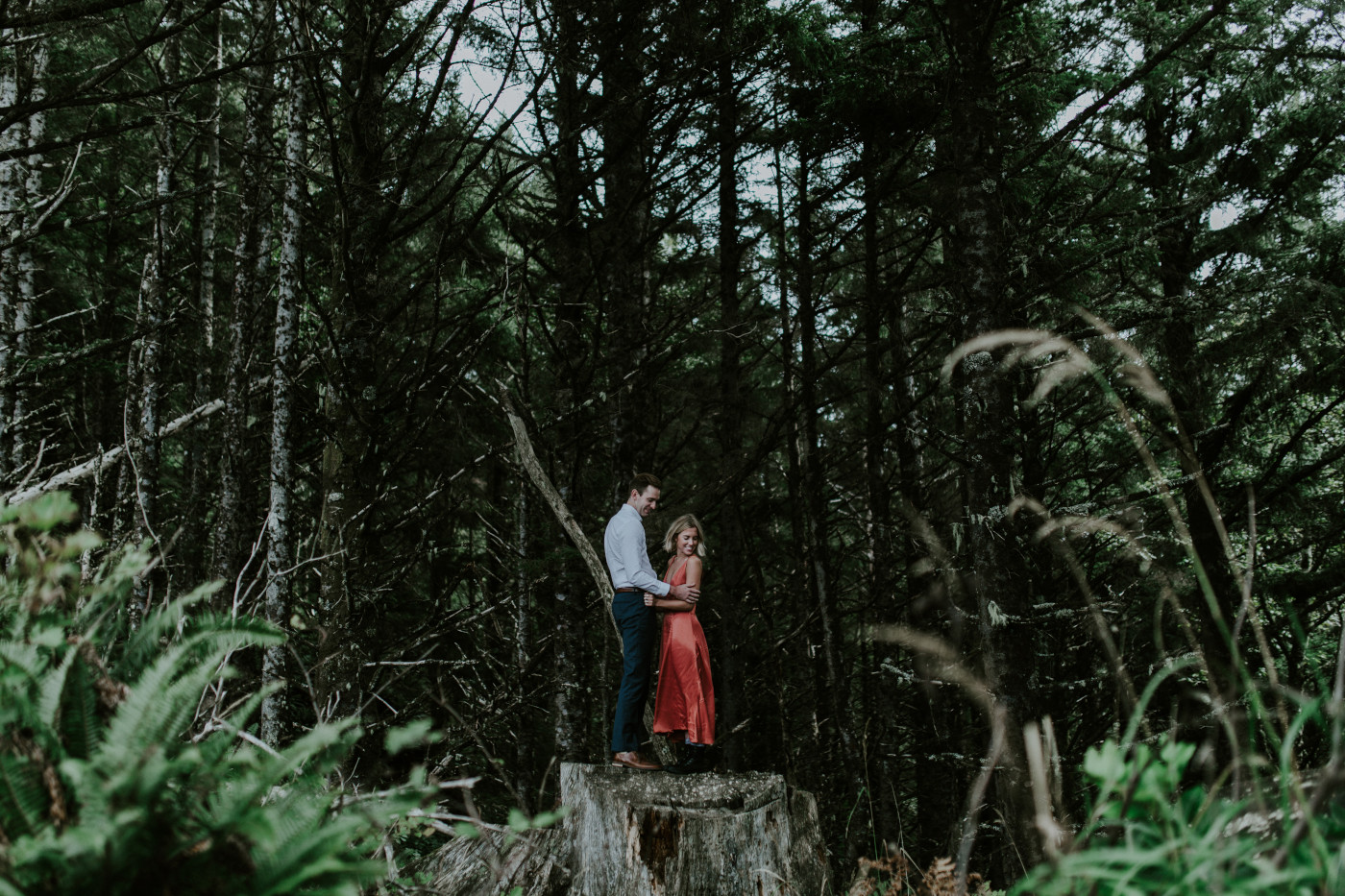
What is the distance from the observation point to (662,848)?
3.58m

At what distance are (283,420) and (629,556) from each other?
176 inches

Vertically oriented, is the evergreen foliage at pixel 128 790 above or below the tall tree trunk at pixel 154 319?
below

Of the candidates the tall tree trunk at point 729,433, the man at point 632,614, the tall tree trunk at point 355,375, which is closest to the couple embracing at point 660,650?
the man at point 632,614

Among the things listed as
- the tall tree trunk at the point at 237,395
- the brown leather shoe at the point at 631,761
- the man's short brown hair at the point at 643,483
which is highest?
the tall tree trunk at the point at 237,395

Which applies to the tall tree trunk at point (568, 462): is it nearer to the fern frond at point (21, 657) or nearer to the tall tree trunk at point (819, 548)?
the tall tree trunk at point (819, 548)

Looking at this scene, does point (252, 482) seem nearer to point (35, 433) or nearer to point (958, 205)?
point (35, 433)

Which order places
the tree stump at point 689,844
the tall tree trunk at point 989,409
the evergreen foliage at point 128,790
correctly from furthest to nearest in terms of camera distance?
1. the tall tree trunk at point 989,409
2. the tree stump at point 689,844
3. the evergreen foliage at point 128,790

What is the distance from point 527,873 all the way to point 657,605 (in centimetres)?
209

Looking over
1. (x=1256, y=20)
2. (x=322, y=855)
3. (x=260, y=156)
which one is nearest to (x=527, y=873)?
(x=322, y=855)

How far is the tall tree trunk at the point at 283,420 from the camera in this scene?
21.5 feet

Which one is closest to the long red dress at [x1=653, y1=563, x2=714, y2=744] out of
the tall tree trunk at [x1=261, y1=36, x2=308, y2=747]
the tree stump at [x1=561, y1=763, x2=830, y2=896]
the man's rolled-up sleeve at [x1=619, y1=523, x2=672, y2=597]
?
the man's rolled-up sleeve at [x1=619, y1=523, x2=672, y2=597]

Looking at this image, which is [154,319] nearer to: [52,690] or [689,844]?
[689,844]

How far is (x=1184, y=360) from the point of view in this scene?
30.2ft

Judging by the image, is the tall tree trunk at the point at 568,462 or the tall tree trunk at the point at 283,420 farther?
the tall tree trunk at the point at 568,462
